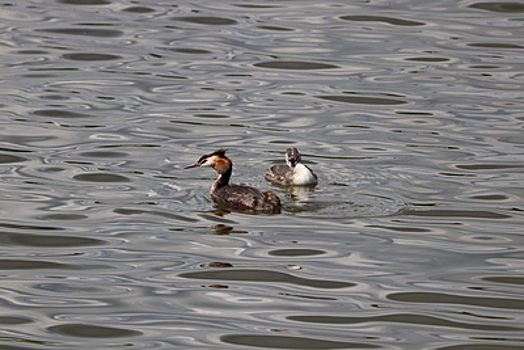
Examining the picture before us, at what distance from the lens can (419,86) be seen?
18766 mm

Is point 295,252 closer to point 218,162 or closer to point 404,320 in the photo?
point 404,320

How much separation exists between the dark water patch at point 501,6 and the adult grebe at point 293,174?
11.9 meters

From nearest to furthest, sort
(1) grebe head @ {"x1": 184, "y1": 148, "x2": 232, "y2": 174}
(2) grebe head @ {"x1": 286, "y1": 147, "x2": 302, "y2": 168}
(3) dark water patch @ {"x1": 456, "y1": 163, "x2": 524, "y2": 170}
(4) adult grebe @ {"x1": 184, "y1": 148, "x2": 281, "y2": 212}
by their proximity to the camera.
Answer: (4) adult grebe @ {"x1": 184, "y1": 148, "x2": 281, "y2": 212} → (1) grebe head @ {"x1": 184, "y1": 148, "x2": 232, "y2": 174} → (2) grebe head @ {"x1": 286, "y1": 147, "x2": 302, "y2": 168} → (3) dark water patch @ {"x1": 456, "y1": 163, "x2": 524, "y2": 170}

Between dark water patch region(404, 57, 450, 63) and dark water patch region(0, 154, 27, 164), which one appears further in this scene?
dark water patch region(404, 57, 450, 63)

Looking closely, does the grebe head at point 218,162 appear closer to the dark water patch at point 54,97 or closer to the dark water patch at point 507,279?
the dark water patch at point 507,279

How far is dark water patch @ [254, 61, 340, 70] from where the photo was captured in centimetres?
2009

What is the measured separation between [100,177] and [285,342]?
17.6 ft

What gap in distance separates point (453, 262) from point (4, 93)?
9.21 meters

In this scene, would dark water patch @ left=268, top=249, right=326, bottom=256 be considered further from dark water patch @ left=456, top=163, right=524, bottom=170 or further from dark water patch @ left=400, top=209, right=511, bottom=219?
dark water patch @ left=456, top=163, right=524, bottom=170

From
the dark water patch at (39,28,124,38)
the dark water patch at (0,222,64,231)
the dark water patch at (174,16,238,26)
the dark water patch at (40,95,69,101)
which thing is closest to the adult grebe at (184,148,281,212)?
the dark water patch at (0,222,64,231)

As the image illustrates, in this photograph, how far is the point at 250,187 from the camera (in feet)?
42.3

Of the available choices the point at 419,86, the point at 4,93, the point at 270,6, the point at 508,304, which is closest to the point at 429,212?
the point at 508,304

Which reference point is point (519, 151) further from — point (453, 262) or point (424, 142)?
point (453, 262)

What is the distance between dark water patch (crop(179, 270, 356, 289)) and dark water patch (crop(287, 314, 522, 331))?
2.50 feet
